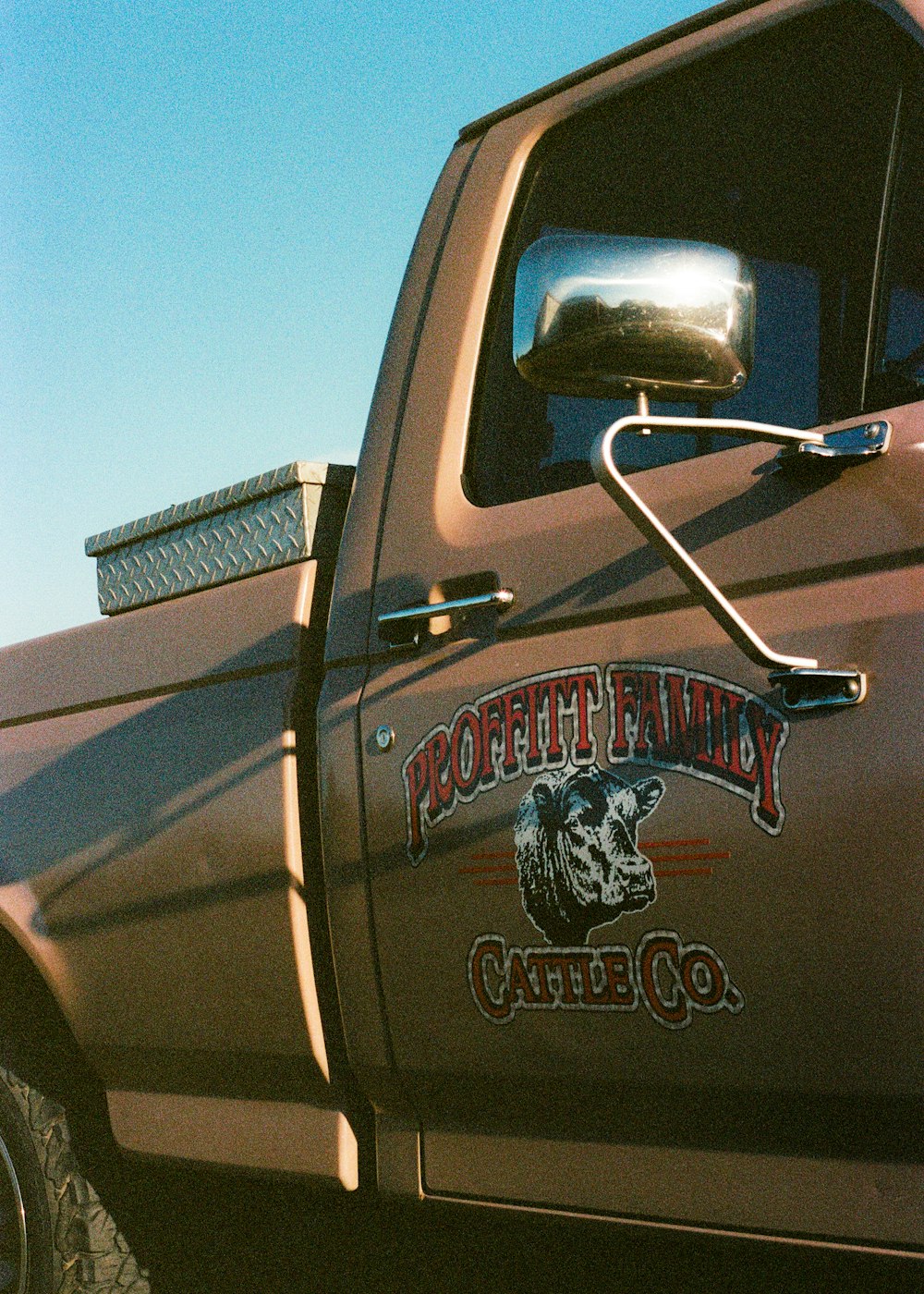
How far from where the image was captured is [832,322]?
2283 mm

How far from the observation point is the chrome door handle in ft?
6.66

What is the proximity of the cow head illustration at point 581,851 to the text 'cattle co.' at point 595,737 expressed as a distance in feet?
0.11

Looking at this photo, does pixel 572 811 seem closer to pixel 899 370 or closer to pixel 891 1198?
pixel 891 1198

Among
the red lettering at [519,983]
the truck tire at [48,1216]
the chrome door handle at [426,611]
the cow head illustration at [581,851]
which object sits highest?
the chrome door handle at [426,611]

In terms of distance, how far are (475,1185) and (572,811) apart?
21.7 inches

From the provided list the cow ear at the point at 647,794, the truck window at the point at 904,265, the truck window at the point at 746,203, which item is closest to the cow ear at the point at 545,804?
the cow ear at the point at 647,794

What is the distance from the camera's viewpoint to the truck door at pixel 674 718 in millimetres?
1638

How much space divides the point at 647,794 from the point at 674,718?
10 cm

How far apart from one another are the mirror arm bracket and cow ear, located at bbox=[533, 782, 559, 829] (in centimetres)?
34

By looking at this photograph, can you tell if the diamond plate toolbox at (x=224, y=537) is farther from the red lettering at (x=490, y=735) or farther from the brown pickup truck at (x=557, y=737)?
the red lettering at (x=490, y=735)

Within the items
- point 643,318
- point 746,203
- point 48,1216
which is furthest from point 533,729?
point 48,1216

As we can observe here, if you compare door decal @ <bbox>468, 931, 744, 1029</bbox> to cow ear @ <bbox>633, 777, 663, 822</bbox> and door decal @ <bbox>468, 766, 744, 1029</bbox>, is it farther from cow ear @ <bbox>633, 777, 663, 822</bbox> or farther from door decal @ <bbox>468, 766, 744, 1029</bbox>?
cow ear @ <bbox>633, 777, 663, 822</bbox>

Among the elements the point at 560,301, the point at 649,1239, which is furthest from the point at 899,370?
the point at 649,1239

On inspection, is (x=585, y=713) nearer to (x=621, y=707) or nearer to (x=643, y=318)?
(x=621, y=707)
